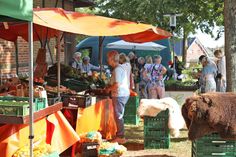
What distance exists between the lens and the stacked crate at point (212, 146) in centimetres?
646

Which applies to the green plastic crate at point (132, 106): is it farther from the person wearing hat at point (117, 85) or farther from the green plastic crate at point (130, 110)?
the person wearing hat at point (117, 85)

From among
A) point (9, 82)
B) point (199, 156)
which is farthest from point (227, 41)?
point (9, 82)

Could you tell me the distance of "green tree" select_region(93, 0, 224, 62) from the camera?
47.0ft

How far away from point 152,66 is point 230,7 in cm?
326

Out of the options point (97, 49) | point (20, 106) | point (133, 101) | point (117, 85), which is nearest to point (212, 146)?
point (117, 85)

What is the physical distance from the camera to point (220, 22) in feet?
78.5

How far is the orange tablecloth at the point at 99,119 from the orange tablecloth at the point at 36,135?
1112mm

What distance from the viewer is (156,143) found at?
26.8 feet

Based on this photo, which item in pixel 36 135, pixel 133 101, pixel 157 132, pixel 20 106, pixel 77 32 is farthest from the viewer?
pixel 133 101

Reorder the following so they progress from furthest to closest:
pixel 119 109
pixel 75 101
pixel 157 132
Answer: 1. pixel 119 109
2. pixel 157 132
3. pixel 75 101

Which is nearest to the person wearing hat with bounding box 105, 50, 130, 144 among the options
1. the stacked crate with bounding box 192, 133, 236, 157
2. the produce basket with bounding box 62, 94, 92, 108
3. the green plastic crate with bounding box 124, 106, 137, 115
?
the produce basket with bounding box 62, 94, 92, 108

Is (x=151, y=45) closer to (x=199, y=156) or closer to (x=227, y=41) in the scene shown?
(x=227, y=41)

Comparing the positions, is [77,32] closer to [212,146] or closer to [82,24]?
[82,24]

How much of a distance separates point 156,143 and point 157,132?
0.22 metres
